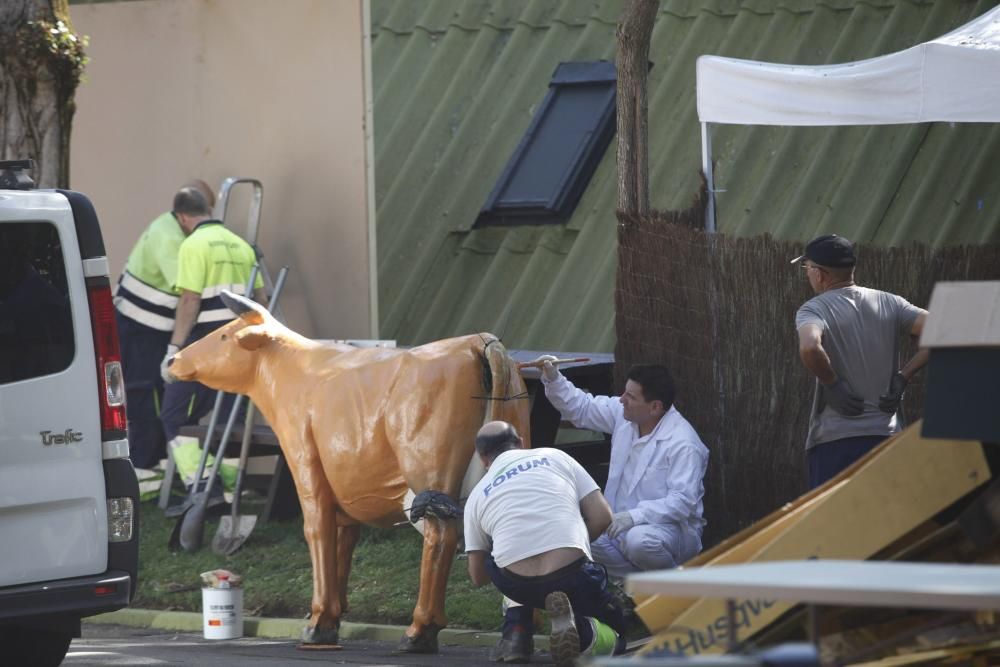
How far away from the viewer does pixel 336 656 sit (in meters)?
10.0

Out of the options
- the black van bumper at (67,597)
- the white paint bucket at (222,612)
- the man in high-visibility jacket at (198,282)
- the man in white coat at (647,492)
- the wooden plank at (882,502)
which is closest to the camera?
the wooden plank at (882,502)

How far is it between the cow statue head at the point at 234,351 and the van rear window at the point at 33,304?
214cm

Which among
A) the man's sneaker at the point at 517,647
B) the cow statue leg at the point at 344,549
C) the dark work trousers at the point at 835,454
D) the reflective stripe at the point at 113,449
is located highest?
the reflective stripe at the point at 113,449

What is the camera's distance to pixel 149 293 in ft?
45.7

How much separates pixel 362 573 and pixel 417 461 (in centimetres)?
193

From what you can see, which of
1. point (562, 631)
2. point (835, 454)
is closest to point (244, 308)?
point (562, 631)

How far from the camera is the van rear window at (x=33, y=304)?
27.6ft

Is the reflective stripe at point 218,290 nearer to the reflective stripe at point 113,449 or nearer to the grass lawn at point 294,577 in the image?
the grass lawn at point 294,577

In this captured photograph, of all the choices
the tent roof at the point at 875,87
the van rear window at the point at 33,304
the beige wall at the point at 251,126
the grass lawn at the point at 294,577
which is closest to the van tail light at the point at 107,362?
the van rear window at the point at 33,304

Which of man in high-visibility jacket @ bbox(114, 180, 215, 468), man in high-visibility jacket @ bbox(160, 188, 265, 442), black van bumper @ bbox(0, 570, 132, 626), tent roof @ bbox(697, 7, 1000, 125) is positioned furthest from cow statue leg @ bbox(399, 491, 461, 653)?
man in high-visibility jacket @ bbox(114, 180, 215, 468)

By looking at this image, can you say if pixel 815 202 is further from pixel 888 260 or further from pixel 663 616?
pixel 663 616

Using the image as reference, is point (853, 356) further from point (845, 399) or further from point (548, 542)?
point (548, 542)

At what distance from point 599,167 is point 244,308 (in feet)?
14.9

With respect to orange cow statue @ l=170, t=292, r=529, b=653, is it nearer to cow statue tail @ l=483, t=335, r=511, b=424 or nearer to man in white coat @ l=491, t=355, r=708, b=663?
cow statue tail @ l=483, t=335, r=511, b=424
